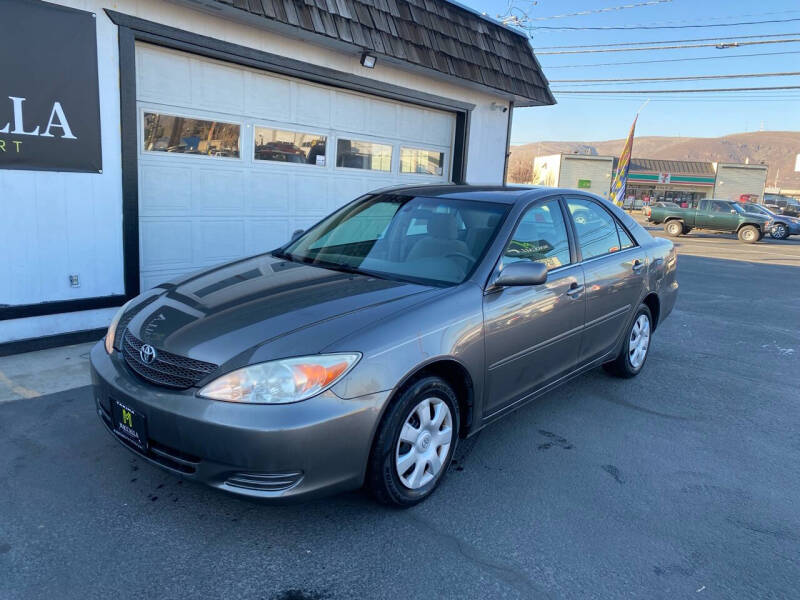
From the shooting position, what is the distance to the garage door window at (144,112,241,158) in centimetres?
580

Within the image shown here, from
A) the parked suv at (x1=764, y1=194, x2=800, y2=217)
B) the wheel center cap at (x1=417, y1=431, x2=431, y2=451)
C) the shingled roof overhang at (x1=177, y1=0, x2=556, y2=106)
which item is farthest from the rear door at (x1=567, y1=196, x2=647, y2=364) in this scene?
the parked suv at (x1=764, y1=194, x2=800, y2=217)

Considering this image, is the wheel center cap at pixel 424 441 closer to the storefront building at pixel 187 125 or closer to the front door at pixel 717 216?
the storefront building at pixel 187 125

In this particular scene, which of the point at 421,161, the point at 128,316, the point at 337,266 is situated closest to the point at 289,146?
the point at 421,161

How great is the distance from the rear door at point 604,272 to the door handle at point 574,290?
103 millimetres

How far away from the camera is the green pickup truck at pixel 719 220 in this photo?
23.8m

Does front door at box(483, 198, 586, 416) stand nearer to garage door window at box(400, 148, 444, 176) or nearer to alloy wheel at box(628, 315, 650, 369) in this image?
alloy wheel at box(628, 315, 650, 369)

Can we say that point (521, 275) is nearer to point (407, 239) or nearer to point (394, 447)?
point (407, 239)

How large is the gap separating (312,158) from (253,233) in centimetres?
130

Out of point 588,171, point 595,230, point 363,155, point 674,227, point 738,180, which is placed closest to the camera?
point 595,230

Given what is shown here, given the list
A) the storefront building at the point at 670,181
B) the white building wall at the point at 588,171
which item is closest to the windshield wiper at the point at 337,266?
the white building wall at the point at 588,171

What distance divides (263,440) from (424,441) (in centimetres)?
90

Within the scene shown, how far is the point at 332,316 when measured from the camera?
2.75 meters

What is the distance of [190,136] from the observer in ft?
20.0

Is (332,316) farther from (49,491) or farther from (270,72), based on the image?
(270,72)
